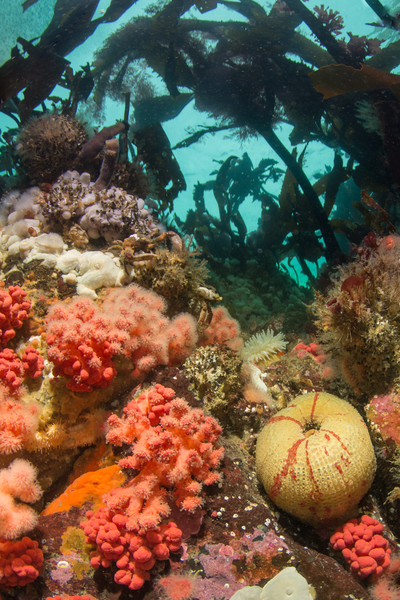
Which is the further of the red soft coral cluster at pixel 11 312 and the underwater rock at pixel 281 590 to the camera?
the red soft coral cluster at pixel 11 312

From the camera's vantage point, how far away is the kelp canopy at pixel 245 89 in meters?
5.92

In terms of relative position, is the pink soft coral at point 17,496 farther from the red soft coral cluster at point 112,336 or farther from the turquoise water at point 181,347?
the red soft coral cluster at point 112,336

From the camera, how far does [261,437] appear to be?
2.99 meters

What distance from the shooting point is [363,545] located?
251 centimetres

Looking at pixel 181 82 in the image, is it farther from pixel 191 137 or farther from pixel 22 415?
pixel 22 415

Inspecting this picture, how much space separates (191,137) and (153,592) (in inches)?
→ 322

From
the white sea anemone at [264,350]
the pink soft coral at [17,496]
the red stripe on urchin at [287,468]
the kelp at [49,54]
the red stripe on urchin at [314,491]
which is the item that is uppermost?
the kelp at [49,54]

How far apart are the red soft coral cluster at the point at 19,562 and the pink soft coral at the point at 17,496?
66mm

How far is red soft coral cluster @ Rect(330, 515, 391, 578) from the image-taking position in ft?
7.95

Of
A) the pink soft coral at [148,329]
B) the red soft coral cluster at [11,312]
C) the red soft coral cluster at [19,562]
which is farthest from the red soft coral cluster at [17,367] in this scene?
the red soft coral cluster at [19,562]

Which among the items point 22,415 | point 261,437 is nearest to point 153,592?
point 261,437

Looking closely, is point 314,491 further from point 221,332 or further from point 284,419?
point 221,332

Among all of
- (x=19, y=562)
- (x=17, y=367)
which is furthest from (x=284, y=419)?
(x=17, y=367)

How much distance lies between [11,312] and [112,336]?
1.16m
